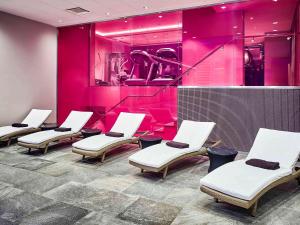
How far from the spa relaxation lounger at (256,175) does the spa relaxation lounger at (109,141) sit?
2.21m

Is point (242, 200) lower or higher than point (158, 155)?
lower

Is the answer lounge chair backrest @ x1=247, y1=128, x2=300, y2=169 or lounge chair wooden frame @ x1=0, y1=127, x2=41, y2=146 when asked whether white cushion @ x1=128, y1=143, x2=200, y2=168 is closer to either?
lounge chair backrest @ x1=247, y1=128, x2=300, y2=169

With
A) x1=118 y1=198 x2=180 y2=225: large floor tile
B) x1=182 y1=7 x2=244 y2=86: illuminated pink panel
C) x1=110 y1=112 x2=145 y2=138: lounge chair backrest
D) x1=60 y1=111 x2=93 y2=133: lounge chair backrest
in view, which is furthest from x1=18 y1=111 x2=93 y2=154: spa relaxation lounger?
x1=182 y1=7 x2=244 y2=86: illuminated pink panel

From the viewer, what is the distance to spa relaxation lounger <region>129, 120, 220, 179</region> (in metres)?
3.78

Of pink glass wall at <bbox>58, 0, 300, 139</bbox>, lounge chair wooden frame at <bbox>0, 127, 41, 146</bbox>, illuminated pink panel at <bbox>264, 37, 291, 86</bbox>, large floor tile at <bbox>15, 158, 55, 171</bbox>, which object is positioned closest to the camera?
large floor tile at <bbox>15, 158, 55, 171</bbox>

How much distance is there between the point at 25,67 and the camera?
7496 millimetres

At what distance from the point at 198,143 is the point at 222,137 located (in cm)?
111

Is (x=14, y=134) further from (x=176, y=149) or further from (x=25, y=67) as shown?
(x=176, y=149)

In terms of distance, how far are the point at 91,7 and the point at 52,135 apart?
3.19 metres

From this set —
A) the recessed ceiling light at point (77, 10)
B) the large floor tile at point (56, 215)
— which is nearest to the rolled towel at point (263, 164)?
the large floor tile at point (56, 215)

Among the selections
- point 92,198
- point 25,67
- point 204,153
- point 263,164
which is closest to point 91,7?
point 25,67

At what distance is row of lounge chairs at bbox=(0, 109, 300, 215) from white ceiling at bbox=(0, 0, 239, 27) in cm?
257

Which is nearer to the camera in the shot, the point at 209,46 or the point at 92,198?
the point at 92,198

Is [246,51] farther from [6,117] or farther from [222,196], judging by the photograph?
[6,117]
